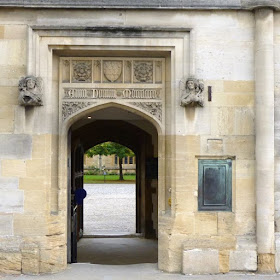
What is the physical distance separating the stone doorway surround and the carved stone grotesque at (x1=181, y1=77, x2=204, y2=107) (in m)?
0.17

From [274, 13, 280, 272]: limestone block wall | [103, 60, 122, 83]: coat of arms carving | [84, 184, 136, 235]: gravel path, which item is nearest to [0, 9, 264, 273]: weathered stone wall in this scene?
[274, 13, 280, 272]: limestone block wall

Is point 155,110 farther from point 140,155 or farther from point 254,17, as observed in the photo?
point 140,155

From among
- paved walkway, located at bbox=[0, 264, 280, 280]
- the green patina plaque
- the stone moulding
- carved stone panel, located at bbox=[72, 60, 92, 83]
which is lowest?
paved walkway, located at bbox=[0, 264, 280, 280]

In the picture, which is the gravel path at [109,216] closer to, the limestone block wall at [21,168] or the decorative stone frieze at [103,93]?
the limestone block wall at [21,168]

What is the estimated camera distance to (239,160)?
672cm

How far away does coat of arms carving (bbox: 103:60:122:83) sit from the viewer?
696 centimetres

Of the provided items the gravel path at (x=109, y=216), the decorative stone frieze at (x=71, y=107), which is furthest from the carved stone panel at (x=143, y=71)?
the gravel path at (x=109, y=216)

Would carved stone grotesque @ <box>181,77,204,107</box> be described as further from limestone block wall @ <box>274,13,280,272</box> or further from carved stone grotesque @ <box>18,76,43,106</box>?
carved stone grotesque @ <box>18,76,43,106</box>

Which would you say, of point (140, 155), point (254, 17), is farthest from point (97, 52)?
point (140, 155)

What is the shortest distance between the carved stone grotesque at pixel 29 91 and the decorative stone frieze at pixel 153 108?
161cm

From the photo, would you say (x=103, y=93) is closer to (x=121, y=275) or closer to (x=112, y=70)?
(x=112, y=70)

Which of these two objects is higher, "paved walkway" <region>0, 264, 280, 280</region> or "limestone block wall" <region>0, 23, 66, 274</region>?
"limestone block wall" <region>0, 23, 66, 274</region>

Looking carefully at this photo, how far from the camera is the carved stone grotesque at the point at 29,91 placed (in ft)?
21.1

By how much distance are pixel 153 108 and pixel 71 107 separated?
134cm
